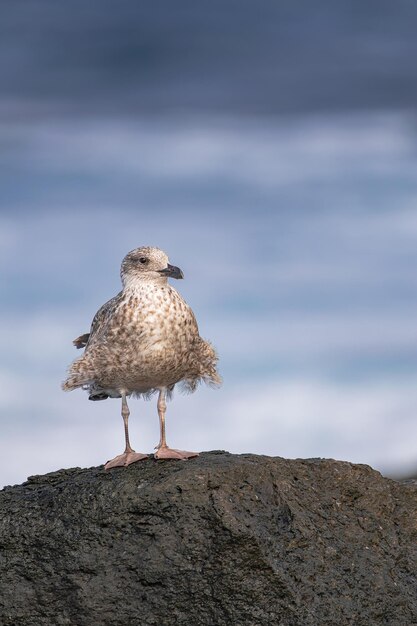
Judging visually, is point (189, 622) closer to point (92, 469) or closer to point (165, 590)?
point (165, 590)

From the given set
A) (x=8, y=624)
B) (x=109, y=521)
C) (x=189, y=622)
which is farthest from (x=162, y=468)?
(x=8, y=624)

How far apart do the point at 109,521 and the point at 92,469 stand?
4.10 ft

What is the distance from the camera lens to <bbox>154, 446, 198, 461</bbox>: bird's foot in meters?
10.1

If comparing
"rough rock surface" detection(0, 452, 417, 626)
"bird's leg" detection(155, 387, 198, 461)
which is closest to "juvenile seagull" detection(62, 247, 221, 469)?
"bird's leg" detection(155, 387, 198, 461)

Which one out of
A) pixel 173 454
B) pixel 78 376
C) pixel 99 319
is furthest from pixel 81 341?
pixel 173 454

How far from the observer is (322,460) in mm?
10352

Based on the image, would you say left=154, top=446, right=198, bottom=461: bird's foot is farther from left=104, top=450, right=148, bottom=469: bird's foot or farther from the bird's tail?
the bird's tail

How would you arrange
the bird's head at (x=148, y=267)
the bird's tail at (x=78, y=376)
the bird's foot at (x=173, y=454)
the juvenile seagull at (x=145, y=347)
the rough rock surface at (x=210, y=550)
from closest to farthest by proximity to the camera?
the rough rock surface at (x=210, y=550)
the bird's foot at (x=173, y=454)
the juvenile seagull at (x=145, y=347)
the bird's tail at (x=78, y=376)
the bird's head at (x=148, y=267)

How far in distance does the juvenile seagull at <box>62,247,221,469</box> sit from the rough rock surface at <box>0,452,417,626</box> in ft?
2.75

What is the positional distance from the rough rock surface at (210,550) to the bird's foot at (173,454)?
12 cm

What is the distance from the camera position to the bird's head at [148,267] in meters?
10.8

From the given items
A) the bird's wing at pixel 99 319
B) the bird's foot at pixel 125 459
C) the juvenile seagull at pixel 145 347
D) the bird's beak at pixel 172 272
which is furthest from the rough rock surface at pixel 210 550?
the bird's beak at pixel 172 272

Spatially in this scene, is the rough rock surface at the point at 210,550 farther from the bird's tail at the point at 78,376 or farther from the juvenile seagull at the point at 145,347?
the bird's tail at the point at 78,376

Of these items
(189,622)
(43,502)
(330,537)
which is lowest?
(189,622)
